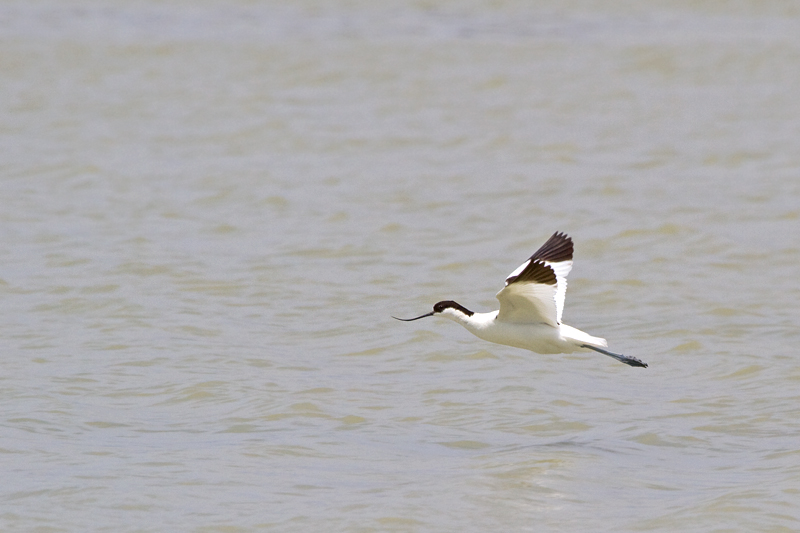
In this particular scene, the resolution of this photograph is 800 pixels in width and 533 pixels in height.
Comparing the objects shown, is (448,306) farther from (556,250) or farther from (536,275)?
(536,275)

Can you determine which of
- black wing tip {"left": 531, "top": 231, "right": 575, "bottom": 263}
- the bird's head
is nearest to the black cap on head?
the bird's head

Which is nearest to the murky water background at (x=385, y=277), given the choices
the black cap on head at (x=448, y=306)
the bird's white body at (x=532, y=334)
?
the bird's white body at (x=532, y=334)

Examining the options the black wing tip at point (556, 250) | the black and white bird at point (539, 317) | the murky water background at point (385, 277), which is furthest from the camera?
the black wing tip at point (556, 250)

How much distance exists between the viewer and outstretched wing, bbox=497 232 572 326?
667 centimetres

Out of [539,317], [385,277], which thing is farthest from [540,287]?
[385,277]

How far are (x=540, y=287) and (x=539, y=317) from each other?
0.35 meters

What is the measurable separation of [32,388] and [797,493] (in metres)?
4.54

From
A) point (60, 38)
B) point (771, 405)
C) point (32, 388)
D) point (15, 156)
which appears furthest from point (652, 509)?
point (60, 38)

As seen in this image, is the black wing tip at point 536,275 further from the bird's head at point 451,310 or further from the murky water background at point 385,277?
the murky water background at point 385,277

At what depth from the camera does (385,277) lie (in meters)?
10.8

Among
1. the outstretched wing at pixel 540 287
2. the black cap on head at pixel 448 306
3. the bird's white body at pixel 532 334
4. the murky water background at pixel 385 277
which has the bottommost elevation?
the murky water background at pixel 385 277

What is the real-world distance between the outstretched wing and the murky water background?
2.48 ft

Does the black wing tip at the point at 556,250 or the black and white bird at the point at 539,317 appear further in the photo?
the black wing tip at the point at 556,250

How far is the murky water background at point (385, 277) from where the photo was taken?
21.6 feet
